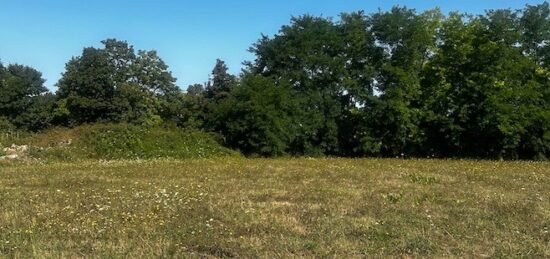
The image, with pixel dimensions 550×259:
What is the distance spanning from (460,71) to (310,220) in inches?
1554

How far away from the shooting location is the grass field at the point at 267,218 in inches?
324

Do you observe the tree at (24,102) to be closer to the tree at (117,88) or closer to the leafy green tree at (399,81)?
the tree at (117,88)

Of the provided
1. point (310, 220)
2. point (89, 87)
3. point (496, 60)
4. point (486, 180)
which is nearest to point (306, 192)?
point (310, 220)

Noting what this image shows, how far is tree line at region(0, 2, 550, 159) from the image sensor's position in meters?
43.6

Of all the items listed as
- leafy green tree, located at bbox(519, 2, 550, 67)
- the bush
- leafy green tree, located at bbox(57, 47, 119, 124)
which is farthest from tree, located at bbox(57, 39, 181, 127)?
leafy green tree, located at bbox(519, 2, 550, 67)

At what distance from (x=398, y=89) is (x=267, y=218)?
3753 centimetres

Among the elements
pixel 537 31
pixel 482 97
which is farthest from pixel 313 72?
pixel 537 31

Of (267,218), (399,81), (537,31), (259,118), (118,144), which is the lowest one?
(267,218)

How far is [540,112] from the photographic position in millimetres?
42375

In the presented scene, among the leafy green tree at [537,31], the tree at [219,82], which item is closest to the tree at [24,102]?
the tree at [219,82]

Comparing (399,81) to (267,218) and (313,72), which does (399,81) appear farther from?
(267,218)

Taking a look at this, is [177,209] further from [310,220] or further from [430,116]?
[430,116]

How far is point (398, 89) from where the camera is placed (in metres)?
46.5

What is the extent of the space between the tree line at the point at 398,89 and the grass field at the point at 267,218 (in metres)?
26.1
